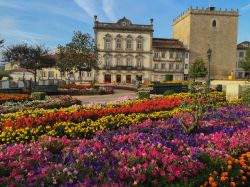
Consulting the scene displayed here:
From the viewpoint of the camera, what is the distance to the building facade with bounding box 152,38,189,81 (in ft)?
203

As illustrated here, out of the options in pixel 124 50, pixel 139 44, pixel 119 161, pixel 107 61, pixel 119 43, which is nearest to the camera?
pixel 119 161

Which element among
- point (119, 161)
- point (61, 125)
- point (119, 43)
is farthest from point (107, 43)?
point (119, 161)

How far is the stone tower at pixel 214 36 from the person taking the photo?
206 ft

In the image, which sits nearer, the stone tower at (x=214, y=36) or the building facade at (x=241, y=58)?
the stone tower at (x=214, y=36)

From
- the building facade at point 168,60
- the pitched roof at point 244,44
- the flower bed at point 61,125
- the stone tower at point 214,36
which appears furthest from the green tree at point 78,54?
the pitched roof at point 244,44

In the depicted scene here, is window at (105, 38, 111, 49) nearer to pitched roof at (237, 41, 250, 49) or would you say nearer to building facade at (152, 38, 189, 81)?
building facade at (152, 38, 189, 81)

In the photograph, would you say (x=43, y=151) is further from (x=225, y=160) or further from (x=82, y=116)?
(x=82, y=116)

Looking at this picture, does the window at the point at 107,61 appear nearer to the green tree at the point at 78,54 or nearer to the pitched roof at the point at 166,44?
the pitched roof at the point at 166,44

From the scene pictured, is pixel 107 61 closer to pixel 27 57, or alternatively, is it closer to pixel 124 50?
pixel 124 50

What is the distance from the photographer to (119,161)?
426cm

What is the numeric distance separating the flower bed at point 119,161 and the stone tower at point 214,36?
59841mm

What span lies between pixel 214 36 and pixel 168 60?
11.8 meters

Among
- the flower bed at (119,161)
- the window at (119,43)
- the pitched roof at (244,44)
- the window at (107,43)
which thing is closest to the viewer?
the flower bed at (119,161)

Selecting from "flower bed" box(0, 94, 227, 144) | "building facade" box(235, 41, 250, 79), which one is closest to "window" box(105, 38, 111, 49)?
"building facade" box(235, 41, 250, 79)
